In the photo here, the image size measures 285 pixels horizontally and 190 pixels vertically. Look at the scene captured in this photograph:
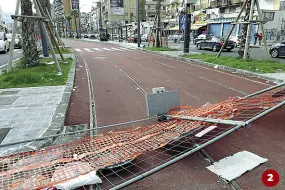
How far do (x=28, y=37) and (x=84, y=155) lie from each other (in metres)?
8.72

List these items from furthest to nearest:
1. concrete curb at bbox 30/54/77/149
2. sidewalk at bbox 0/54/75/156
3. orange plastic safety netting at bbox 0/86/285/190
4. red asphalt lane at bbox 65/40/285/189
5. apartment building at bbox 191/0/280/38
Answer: apartment building at bbox 191/0/280/38 < sidewalk at bbox 0/54/75/156 < concrete curb at bbox 30/54/77/149 < red asphalt lane at bbox 65/40/285/189 < orange plastic safety netting at bbox 0/86/285/190

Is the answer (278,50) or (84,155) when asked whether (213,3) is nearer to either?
(278,50)

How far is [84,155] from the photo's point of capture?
3119mm

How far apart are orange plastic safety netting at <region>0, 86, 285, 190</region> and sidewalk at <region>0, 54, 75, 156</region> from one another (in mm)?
466

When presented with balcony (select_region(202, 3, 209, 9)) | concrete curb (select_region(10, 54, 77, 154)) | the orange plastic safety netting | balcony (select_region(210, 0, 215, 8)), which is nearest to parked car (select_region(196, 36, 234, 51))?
concrete curb (select_region(10, 54, 77, 154))

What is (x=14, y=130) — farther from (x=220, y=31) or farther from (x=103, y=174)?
(x=220, y=31)

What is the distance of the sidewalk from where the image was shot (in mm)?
3809

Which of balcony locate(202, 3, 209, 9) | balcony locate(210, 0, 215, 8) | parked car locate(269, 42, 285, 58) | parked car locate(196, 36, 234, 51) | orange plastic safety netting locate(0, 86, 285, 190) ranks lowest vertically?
orange plastic safety netting locate(0, 86, 285, 190)

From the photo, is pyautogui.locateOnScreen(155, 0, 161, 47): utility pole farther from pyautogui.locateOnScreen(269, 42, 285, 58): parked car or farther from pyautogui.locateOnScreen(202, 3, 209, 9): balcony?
pyautogui.locateOnScreen(202, 3, 209, 9): balcony

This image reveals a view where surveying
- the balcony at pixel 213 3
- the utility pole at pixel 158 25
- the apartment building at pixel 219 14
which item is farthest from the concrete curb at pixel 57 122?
the balcony at pixel 213 3

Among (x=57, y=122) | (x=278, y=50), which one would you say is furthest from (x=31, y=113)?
(x=278, y=50)

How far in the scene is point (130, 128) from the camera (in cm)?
435

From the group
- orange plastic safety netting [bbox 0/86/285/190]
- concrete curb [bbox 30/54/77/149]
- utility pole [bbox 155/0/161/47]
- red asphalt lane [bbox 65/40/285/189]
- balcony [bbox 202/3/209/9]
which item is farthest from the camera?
balcony [bbox 202/3/209/9]

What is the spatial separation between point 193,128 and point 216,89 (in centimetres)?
413
